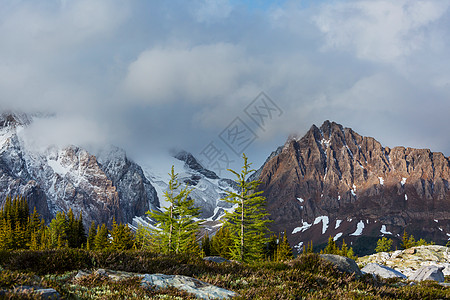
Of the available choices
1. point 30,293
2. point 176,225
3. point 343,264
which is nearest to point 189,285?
point 30,293

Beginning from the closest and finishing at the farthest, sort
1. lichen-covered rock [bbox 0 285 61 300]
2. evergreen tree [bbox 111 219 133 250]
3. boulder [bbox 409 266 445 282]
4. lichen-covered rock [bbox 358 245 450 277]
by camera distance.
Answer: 1. lichen-covered rock [bbox 0 285 61 300]
2. boulder [bbox 409 266 445 282]
3. lichen-covered rock [bbox 358 245 450 277]
4. evergreen tree [bbox 111 219 133 250]

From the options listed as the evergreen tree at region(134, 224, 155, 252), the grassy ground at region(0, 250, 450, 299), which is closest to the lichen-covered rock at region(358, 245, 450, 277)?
the evergreen tree at region(134, 224, 155, 252)

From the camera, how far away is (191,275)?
1041 centimetres

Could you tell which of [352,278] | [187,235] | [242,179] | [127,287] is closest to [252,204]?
[242,179]

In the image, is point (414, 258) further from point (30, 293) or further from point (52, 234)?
point (52, 234)

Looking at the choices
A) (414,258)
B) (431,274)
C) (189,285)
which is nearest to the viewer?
(189,285)

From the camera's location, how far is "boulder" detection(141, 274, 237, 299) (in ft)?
26.2

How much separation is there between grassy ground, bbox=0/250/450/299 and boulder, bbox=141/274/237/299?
1.01 feet

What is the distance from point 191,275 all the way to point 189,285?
186cm

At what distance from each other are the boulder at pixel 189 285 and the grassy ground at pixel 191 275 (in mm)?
309

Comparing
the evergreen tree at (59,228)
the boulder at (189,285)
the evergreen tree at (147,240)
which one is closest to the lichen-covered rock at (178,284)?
the boulder at (189,285)

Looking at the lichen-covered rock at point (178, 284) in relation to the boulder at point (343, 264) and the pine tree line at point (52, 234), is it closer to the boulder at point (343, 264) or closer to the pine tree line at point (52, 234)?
the boulder at point (343, 264)

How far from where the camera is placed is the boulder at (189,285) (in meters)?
8.00

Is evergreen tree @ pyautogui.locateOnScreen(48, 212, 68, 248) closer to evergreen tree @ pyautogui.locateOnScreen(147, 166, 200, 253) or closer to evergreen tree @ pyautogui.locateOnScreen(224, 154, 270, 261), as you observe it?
evergreen tree @ pyautogui.locateOnScreen(147, 166, 200, 253)
